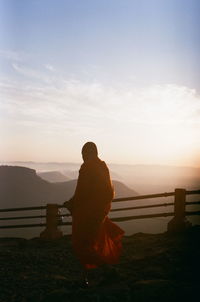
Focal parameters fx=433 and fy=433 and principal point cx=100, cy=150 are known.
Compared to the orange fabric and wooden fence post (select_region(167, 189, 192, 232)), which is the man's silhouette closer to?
the orange fabric

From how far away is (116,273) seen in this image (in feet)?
24.8

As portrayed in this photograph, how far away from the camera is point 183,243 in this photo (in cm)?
966

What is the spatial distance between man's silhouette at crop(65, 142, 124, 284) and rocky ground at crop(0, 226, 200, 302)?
1.47 ft

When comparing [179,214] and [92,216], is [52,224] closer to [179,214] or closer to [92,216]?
[179,214]

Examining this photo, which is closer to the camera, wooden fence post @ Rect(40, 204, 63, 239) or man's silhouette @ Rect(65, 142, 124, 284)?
man's silhouette @ Rect(65, 142, 124, 284)

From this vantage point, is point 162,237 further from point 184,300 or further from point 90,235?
point 184,300

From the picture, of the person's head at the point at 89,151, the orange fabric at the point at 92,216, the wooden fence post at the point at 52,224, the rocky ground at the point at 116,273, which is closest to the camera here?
the rocky ground at the point at 116,273

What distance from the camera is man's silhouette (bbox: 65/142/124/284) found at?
7121 mm

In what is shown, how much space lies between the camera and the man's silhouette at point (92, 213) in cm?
712

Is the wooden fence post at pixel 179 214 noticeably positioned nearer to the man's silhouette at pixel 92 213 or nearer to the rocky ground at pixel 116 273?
the rocky ground at pixel 116 273

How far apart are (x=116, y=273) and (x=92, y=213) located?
124 cm

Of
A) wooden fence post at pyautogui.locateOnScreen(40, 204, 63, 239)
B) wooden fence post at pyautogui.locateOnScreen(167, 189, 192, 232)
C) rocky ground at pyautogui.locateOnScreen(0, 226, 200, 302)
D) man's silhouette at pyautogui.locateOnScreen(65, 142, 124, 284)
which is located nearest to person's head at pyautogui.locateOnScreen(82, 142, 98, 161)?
man's silhouette at pyautogui.locateOnScreen(65, 142, 124, 284)

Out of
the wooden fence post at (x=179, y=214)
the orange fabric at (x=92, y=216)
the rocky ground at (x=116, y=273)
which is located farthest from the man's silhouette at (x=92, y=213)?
the wooden fence post at (x=179, y=214)

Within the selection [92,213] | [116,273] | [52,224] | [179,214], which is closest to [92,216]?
[92,213]
